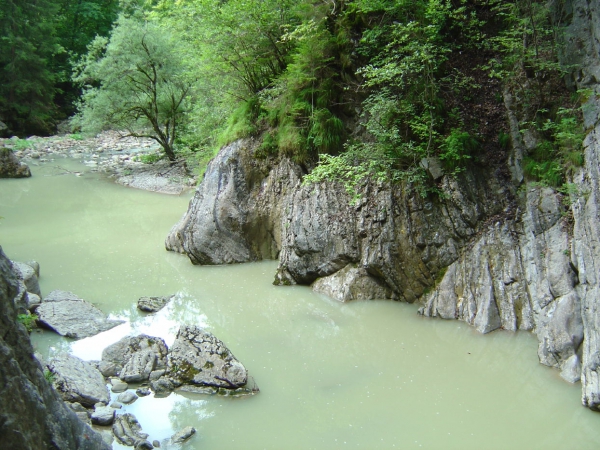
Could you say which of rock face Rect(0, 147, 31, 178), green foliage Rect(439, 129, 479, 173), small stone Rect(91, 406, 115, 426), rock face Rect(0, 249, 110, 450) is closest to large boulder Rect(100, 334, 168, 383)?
small stone Rect(91, 406, 115, 426)

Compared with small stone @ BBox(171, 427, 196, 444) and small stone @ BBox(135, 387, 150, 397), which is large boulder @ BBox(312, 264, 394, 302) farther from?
small stone @ BBox(171, 427, 196, 444)

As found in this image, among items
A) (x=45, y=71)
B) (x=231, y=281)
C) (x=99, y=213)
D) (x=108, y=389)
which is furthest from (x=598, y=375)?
(x=45, y=71)

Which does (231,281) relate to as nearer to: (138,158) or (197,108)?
(197,108)

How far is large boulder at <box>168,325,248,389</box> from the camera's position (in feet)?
21.5

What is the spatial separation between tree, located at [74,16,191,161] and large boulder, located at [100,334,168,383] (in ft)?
43.4

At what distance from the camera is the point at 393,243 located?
883 centimetres

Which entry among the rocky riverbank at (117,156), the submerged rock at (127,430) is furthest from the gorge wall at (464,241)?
the rocky riverbank at (117,156)

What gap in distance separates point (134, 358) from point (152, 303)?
2.11m

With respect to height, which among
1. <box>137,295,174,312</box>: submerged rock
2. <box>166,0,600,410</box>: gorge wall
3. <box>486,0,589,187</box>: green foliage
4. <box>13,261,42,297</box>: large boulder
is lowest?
<box>137,295,174,312</box>: submerged rock

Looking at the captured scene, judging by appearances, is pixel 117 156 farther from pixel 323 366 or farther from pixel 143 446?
pixel 143 446

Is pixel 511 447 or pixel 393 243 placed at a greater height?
pixel 393 243

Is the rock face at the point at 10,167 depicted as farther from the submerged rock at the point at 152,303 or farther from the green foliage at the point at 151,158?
the submerged rock at the point at 152,303

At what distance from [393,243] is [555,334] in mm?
2918

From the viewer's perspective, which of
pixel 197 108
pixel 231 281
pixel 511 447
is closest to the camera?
pixel 511 447
